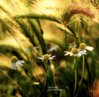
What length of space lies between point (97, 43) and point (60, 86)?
0.31 meters

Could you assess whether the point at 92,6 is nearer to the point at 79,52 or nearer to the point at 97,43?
the point at 79,52

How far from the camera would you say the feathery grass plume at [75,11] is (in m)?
1.18

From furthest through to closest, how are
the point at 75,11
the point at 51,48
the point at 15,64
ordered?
the point at 51,48, the point at 15,64, the point at 75,11

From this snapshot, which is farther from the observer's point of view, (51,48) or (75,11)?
(51,48)

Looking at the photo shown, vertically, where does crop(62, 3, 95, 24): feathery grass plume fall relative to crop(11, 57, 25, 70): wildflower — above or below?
above

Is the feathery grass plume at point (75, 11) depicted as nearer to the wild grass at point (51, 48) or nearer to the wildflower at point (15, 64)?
the wild grass at point (51, 48)

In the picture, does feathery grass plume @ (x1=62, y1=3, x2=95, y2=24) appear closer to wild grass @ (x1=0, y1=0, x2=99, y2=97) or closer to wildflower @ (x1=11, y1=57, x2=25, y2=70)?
wild grass @ (x1=0, y1=0, x2=99, y2=97)

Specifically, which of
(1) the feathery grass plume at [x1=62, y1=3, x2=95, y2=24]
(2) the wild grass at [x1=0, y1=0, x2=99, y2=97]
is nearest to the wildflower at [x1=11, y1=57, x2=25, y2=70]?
(2) the wild grass at [x1=0, y1=0, x2=99, y2=97]

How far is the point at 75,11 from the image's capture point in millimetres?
1203

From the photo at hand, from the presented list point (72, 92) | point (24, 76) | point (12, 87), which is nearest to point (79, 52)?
point (72, 92)

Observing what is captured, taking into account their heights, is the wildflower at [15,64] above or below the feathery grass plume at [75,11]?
below

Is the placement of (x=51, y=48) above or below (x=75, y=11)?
below

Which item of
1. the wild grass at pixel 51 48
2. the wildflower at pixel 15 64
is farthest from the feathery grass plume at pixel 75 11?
the wildflower at pixel 15 64

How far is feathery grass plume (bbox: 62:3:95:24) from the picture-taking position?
3.86 ft
